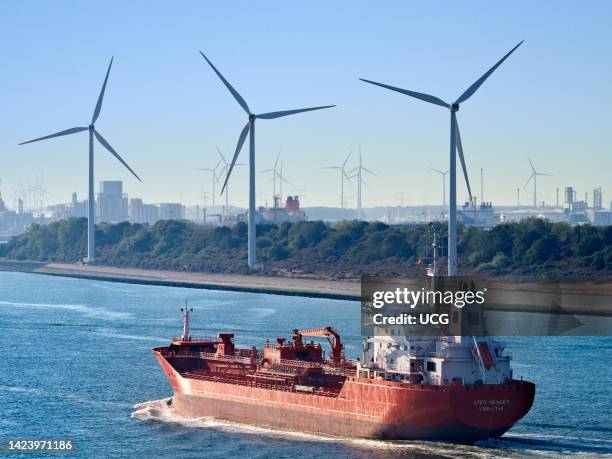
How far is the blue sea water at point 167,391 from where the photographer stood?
192 ft

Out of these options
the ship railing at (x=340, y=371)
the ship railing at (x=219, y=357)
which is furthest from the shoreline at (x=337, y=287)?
the ship railing at (x=340, y=371)

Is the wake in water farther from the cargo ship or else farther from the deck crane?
the deck crane

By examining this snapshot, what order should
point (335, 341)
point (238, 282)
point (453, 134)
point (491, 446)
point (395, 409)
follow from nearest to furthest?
point (491, 446), point (395, 409), point (335, 341), point (453, 134), point (238, 282)

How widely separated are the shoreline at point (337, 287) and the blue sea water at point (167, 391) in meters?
19.0

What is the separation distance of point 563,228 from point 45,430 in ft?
369

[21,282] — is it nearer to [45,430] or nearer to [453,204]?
[453,204]

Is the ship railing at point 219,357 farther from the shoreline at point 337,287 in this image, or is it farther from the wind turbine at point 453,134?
the shoreline at point 337,287

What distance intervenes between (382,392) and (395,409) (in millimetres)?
1074

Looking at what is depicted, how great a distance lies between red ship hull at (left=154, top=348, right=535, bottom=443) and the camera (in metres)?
57.0

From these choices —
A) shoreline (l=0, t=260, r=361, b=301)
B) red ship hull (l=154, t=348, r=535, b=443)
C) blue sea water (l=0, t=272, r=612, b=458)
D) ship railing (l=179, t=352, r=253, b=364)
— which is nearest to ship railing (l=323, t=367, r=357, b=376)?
red ship hull (l=154, t=348, r=535, b=443)

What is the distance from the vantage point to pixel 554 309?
402 ft

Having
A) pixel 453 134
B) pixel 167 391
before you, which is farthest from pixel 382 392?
pixel 453 134

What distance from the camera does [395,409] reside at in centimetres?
5816

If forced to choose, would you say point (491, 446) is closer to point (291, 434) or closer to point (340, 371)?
point (340, 371)
